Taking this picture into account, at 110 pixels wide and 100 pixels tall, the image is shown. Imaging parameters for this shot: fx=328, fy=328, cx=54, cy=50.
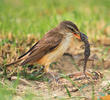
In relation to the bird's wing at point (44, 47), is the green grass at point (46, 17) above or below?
above

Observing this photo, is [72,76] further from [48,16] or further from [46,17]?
[46,17]

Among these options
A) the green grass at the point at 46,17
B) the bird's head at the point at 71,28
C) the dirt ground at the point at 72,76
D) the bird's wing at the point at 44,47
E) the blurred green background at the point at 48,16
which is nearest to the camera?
the dirt ground at the point at 72,76

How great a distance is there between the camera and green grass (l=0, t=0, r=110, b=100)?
27.8 ft

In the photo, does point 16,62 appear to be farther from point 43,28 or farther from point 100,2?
point 100,2

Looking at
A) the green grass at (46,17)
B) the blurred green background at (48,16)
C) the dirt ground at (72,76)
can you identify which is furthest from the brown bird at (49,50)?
the blurred green background at (48,16)

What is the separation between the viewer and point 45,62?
7.10 metres

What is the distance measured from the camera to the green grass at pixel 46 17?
8482 mm

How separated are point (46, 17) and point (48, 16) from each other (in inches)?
10.5

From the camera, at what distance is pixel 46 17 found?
10672 millimetres

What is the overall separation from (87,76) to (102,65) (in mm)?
1386

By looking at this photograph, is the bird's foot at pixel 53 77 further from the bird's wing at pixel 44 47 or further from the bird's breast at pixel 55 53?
the bird's wing at pixel 44 47

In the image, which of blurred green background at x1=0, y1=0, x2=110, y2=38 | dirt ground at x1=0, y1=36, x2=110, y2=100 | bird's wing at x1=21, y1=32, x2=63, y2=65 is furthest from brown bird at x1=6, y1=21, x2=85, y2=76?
blurred green background at x1=0, y1=0, x2=110, y2=38

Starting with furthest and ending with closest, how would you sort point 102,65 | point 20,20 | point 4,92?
1. point 20,20
2. point 102,65
3. point 4,92

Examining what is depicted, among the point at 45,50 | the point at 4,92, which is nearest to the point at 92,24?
the point at 45,50
